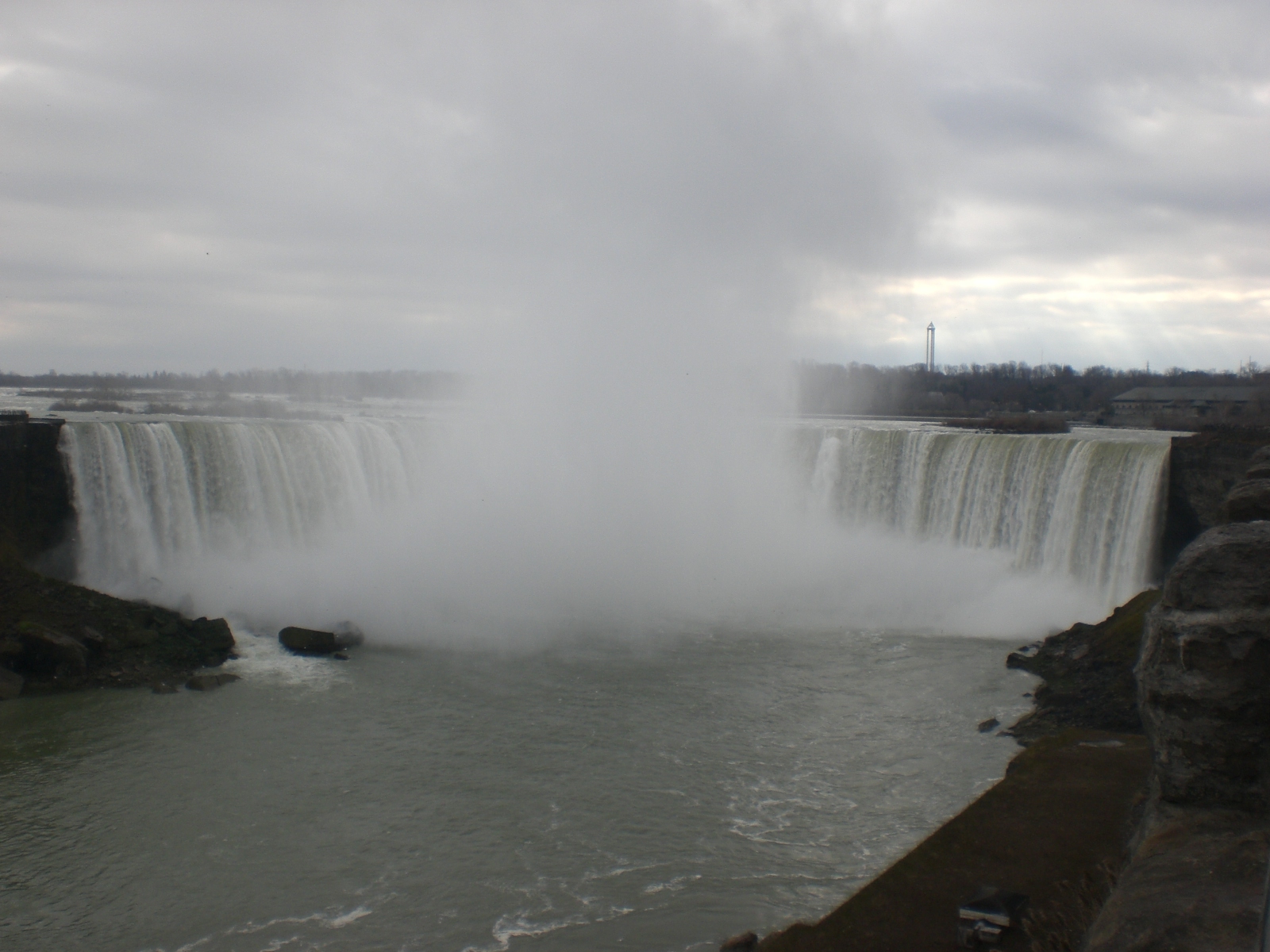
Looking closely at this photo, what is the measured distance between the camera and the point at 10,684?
14141 mm

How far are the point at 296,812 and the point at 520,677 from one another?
16.8ft

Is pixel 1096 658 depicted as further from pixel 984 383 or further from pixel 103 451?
pixel 984 383

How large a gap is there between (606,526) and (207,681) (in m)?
12.9

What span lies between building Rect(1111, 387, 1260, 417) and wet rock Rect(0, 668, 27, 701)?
45989 mm

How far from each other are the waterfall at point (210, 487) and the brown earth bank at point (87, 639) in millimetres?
2848

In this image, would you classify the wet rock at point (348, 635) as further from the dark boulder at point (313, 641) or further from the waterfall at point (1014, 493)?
the waterfall at point (1014, 493)

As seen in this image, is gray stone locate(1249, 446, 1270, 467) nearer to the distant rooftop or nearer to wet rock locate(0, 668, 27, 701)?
wet rock locate(0, 668, 27, 701)

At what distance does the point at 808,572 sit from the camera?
23.5 metres

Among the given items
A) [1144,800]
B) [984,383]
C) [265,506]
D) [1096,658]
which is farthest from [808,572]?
[984,383]

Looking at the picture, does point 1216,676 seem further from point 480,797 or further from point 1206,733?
point 480,797

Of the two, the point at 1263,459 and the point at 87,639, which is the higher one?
the point at 1263,459


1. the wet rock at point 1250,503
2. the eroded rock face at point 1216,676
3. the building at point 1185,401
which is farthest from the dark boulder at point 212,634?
the building at point 1185,401

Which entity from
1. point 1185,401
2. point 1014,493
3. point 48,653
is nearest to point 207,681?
point 48,653

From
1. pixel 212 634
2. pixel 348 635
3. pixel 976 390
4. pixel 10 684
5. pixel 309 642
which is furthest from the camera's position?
pixel 976 390
